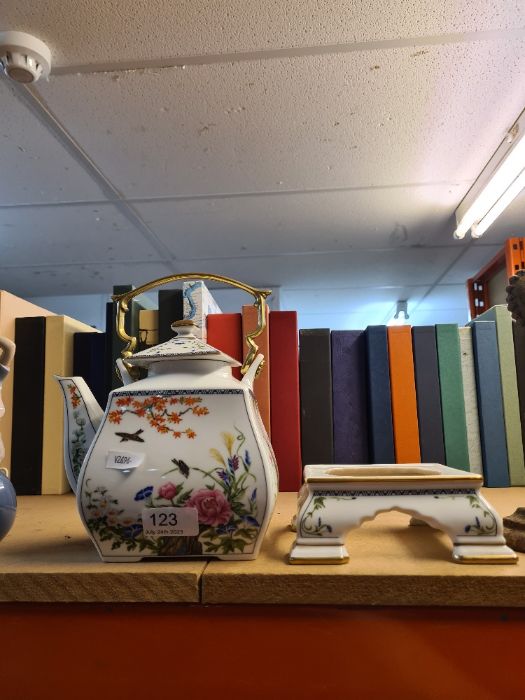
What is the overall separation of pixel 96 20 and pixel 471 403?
0.90 metres

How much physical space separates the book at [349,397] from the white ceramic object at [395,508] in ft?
1.29

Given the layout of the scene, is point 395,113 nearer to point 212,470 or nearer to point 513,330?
point 513,330

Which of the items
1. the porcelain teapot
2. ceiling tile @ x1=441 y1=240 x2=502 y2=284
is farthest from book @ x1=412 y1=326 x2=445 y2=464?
ceiling tile @ x1=441 y1=240 x2=502 y2=284

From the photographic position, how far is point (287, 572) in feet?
1.28

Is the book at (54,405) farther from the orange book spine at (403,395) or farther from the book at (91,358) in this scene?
the orange book spine at (403,395)

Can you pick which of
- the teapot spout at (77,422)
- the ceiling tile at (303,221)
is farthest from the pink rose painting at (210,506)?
the ceiling tile at (303,221)

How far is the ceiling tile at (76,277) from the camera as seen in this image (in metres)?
2.09

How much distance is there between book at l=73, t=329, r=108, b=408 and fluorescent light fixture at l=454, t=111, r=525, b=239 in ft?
3.12

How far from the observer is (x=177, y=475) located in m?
0.41

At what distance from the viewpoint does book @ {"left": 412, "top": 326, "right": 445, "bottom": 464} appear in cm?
81

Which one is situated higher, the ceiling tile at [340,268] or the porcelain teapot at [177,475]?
the ceiling tile at [340,268]

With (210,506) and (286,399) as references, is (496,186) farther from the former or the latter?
(210,506)

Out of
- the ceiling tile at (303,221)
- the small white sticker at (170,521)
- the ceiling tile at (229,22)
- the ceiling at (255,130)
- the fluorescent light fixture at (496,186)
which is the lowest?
the small white sticker at (170,521)

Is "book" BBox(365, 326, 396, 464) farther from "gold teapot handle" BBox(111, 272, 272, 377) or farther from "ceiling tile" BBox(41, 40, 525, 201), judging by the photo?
"ceiling tile" BBox(41, 40, 525, 201)
